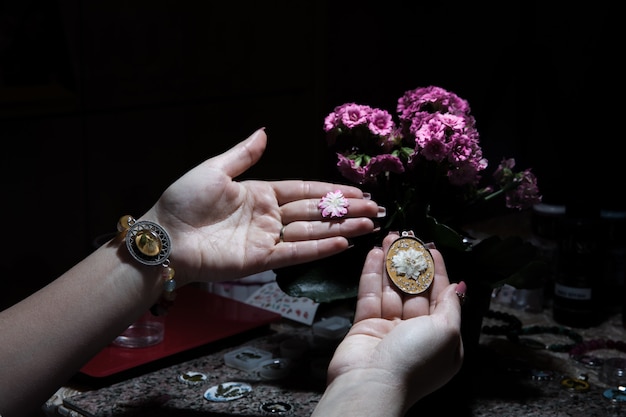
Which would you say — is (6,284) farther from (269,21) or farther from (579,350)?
(579,350)

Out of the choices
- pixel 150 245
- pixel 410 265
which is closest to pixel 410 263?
pixel 410 265

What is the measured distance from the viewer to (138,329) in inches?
55.1

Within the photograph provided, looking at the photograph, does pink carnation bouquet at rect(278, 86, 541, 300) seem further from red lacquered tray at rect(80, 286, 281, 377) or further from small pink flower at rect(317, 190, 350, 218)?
red lacquered tray at rect(80, 286, 281, 377)

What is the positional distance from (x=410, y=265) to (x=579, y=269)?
0.50 meters

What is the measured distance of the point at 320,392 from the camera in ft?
4.20

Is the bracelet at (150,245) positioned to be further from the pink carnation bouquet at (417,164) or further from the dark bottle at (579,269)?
the dark bottle at (579,269)

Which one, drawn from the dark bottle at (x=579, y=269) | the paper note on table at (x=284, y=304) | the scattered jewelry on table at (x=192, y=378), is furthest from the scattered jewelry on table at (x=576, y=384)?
the scattered jewelry on table at (x=192, y=378)

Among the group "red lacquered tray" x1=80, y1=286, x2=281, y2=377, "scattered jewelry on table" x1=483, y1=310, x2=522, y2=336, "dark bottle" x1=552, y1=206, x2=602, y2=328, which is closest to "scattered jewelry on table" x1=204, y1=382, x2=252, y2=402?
"red lacquered tray" x1=80, y1=286, x2=281, y2=377

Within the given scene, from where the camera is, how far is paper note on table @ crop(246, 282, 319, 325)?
1558mm

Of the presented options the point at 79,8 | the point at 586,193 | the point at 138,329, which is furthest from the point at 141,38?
the point at 586,193

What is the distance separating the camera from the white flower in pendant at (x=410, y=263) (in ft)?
3.76

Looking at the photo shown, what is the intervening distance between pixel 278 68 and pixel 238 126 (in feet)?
0.69

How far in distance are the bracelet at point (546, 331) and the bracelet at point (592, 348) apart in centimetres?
2

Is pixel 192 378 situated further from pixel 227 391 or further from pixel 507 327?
pixel 507 327
